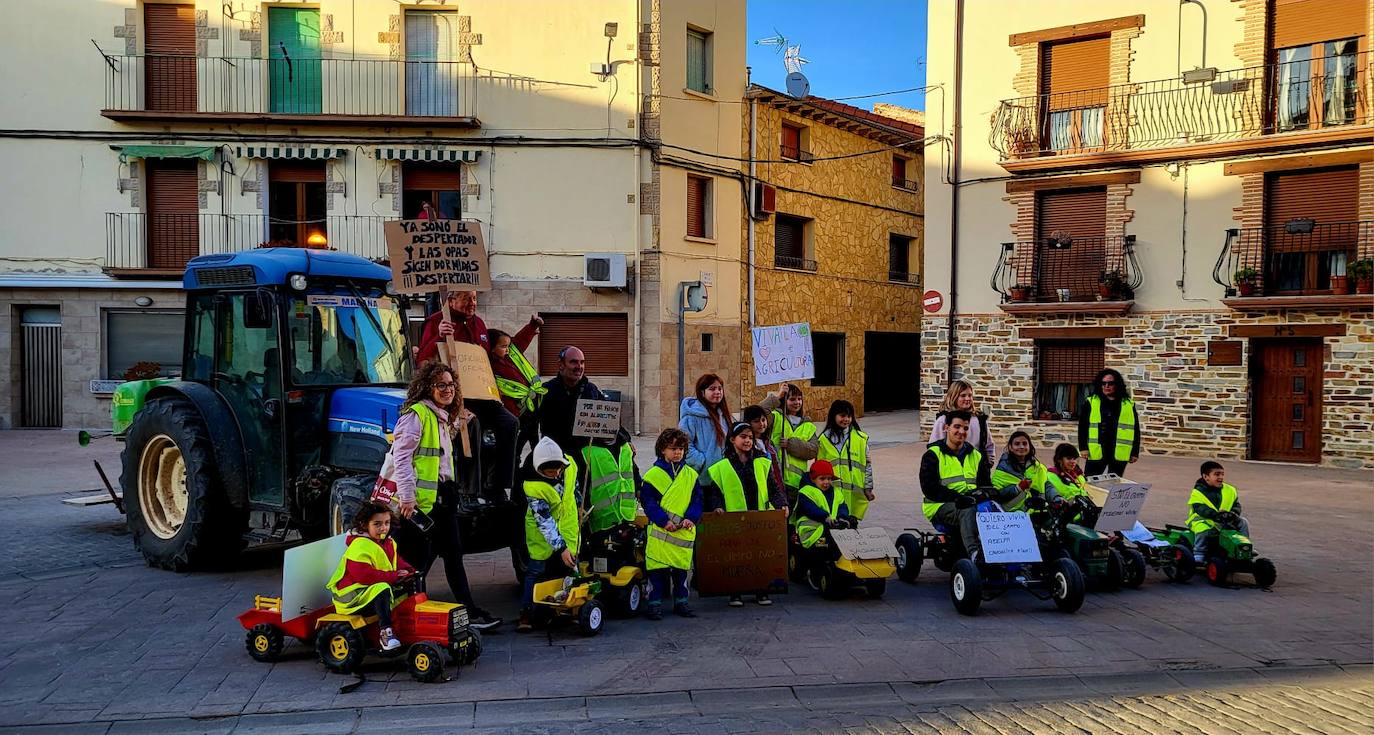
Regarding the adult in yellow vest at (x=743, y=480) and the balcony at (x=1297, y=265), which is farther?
the balcony at (x=1297, y=265)

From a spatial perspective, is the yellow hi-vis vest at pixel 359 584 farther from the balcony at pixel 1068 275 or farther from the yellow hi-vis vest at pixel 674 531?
the balcony at pixel 1068 275

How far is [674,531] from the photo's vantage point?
286 inches

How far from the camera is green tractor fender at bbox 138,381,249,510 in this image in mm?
8320

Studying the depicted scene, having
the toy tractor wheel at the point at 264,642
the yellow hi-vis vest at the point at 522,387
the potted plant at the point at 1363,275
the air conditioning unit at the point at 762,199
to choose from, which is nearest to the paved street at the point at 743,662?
the toy tractor wheel at the point at 264,642

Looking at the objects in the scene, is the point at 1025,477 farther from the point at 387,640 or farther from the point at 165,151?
the point at 165,151

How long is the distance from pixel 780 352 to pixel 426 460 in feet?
15.4

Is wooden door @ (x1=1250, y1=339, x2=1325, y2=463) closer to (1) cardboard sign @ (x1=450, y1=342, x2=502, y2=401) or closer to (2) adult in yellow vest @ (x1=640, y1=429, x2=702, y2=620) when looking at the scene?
(2) adult in yellow vest @ (x1=640, y1=429, x2=702, y2=620)

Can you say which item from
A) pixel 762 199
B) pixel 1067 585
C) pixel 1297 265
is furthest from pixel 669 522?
pixel 762 199

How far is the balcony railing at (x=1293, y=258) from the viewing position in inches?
704

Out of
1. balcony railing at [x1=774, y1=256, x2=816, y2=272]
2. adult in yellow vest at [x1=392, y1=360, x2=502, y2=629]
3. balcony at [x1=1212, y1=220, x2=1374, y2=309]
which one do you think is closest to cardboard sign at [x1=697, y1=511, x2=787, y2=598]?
adult in yellow vest at [x1=392, y1=360, x2=502, y2=629]

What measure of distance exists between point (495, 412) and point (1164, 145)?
15.9m

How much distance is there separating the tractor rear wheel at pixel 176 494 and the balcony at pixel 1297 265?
54.4 ft

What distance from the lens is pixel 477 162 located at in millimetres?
21812

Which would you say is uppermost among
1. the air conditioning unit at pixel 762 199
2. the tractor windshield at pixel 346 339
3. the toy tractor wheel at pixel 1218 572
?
the air conditioning unit at pixel 762 199
